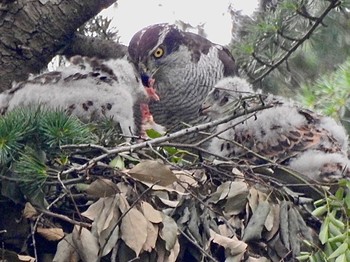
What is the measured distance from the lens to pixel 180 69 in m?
4.05

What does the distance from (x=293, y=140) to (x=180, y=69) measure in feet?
3.84

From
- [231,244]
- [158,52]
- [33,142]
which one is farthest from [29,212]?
[158,52]

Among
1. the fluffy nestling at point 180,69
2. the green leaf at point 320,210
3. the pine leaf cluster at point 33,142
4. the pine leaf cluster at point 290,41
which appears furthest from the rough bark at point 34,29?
the green leaf at point 320,210

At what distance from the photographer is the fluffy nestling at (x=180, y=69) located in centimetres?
388

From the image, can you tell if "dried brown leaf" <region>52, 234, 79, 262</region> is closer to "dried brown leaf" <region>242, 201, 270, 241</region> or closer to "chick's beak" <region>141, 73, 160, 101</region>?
"dried brown leaf" <region>242, 201, 270, 241</region>

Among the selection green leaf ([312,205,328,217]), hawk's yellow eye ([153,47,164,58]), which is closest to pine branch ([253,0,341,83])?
hawk's yellow eye ([153,47,164,58])

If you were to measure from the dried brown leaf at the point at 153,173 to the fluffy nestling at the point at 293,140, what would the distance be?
60 centimetres

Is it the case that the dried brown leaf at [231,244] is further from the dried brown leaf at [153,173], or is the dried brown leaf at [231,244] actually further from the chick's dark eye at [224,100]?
the chick's dark eye at [224,100]

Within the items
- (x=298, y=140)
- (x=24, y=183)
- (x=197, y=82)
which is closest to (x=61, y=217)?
(x=24, y=183)

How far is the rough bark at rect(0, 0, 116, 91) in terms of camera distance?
125 inches

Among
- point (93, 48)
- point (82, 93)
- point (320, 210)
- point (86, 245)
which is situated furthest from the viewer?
point (93, 48)

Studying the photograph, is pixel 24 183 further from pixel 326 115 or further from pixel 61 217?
pixel 326 115

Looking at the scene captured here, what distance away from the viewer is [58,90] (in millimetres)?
2924

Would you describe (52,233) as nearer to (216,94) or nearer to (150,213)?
(150,213)
